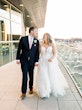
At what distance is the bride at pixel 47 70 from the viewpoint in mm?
3941

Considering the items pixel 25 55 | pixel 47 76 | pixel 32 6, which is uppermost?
pixel 32 6

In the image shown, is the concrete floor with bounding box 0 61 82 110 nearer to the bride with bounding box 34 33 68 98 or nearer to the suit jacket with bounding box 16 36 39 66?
the bride with bounding box 34 33 68 98

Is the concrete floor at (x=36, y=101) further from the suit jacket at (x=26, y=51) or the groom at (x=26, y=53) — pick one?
the suit jacket at (x=26, y=51)

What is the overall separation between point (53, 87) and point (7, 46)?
556 centimetres

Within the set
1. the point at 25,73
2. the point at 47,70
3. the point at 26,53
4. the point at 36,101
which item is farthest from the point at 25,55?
the point at 36,101

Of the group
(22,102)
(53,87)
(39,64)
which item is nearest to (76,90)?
(53,87)

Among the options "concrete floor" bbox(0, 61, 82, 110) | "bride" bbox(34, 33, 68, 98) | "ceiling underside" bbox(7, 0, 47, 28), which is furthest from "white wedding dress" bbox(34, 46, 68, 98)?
"ceiling underside" bbox(7, 0, 47, 28)

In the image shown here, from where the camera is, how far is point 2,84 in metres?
5.03

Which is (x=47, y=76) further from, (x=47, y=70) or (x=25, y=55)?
(x=25, y=55)

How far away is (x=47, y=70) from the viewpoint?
4016 millimetres

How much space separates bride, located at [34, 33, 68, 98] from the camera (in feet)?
12.9

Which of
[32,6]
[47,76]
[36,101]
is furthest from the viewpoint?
[32,6]

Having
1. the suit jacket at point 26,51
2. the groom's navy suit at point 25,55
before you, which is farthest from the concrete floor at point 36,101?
the suit jacket at point 26,51

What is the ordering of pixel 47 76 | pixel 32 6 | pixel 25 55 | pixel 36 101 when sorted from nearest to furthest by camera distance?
1. pixel 36 101
2. pixel 25 55
3. pixel 47 76
4. pixel 32 6
